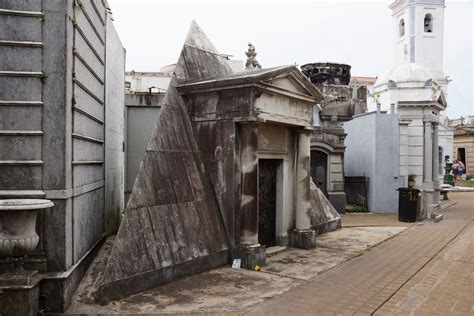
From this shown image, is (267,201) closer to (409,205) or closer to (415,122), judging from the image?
(409,205)

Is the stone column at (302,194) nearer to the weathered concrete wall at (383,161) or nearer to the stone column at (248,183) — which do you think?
the stone column at (248,183)

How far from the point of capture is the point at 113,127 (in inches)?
400

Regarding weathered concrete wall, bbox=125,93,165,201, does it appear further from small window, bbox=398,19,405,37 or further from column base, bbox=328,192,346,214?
small window, bbox=398,19,405,37

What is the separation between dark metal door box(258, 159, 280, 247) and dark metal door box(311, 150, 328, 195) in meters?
7.57

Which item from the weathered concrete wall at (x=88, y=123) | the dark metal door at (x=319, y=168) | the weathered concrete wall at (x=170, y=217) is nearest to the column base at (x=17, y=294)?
the weathered concrete wall at (x=170, y=217)

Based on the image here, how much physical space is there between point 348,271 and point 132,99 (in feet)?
30.3

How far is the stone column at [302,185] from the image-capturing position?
32.3 ft

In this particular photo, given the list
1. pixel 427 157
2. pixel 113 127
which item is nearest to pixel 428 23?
pixel 427 157

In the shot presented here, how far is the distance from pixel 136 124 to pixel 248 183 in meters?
7.11

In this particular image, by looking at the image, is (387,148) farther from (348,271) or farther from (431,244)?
→ (348,271)

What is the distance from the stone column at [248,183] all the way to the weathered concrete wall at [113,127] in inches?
126

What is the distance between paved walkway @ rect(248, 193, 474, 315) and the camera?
5914mm

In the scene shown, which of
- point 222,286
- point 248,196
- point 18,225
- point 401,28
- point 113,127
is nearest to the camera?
point 18,225

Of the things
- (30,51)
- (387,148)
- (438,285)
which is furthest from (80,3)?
(387,148)
